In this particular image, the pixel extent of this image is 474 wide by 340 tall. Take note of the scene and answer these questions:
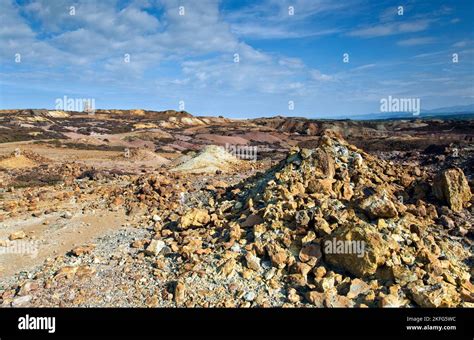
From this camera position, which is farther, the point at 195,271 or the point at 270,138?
the point at 270,138

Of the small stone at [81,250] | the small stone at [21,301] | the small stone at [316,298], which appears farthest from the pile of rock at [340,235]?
the small stone at [21,301]

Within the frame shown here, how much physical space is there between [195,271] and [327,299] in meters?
2.65

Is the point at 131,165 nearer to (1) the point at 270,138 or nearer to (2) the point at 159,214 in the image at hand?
(2) the point at 159,214

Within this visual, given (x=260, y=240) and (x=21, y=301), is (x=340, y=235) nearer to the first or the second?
(x=260, y=240)

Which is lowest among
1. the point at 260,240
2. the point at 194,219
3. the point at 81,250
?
the point at 81,250

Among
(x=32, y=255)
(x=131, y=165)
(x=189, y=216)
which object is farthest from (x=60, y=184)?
(x=189, y=216)

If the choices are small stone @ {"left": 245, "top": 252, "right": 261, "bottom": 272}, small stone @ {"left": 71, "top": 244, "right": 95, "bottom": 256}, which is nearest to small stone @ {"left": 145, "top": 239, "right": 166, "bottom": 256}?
small stone @ {"left": 71, "top": 244, "right": 95, "bottom": 256}

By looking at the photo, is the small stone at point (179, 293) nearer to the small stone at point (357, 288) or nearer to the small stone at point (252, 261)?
the small stone at point (252, 261)

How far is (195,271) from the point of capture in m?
7.84

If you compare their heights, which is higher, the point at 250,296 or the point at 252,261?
the point at 252,261

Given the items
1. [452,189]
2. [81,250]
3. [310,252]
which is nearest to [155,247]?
[81,250]

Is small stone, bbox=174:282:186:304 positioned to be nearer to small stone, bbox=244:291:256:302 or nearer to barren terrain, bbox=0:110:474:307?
barren terrain, bbox=0:110:474:307

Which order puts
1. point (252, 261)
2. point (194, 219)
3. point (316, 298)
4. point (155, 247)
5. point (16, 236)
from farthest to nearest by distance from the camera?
point (16, 236), point (194, 219), point (155, 247), point (252, 261), point (316, 298)

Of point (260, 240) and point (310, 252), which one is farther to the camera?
point (260, 240)
